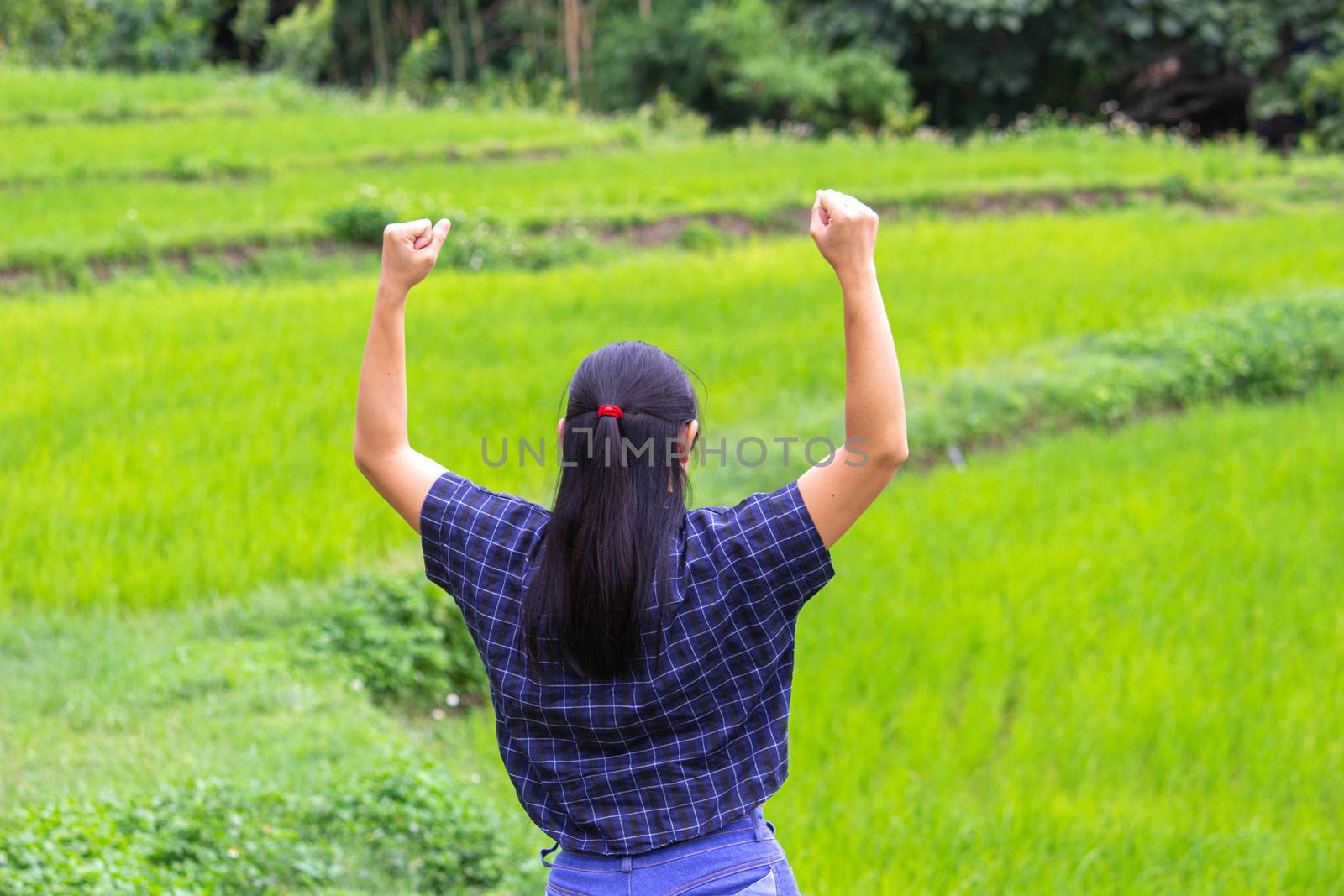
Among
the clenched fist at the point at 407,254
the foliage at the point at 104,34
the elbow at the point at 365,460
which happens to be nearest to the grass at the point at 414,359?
the elbow at the point at 365,460

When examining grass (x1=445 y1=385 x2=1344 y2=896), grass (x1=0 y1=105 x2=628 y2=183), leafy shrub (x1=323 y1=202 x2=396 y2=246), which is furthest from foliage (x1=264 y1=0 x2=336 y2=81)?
grass (x1=445 y1=385 x2=1344 y2=896)

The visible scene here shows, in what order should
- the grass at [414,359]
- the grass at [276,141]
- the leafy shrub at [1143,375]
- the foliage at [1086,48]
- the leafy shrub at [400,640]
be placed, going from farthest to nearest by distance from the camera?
1. the foliage at [1086,48]
2. the grass at [276,141]
3. the leafy shrub at [1143,375]
4. the grass at [414,359]
5. the leafy shrub at [400,640]

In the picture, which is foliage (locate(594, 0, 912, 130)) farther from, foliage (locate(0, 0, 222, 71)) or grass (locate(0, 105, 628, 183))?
foliage (locate(0, 0, 222, 71))

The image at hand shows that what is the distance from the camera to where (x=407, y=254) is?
1524 mm

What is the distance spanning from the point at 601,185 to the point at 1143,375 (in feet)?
16.2

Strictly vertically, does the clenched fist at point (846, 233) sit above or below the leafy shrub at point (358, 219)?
above

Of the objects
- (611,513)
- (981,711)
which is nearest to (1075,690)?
(981,711)

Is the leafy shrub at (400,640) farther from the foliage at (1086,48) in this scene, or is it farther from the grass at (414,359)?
the foliage at (1086,48)

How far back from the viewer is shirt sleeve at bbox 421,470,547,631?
1496mm

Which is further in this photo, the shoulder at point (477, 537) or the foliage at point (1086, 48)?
the foliage at point (1086, 48)

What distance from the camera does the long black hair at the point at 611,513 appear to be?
1.40 meters

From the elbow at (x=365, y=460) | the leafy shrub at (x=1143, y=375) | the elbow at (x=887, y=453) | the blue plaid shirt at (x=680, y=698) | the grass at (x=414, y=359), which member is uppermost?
the elbow at (x=887, y=453)

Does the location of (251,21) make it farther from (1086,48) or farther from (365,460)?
(365,460)

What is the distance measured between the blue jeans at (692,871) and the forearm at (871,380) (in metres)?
0.44
